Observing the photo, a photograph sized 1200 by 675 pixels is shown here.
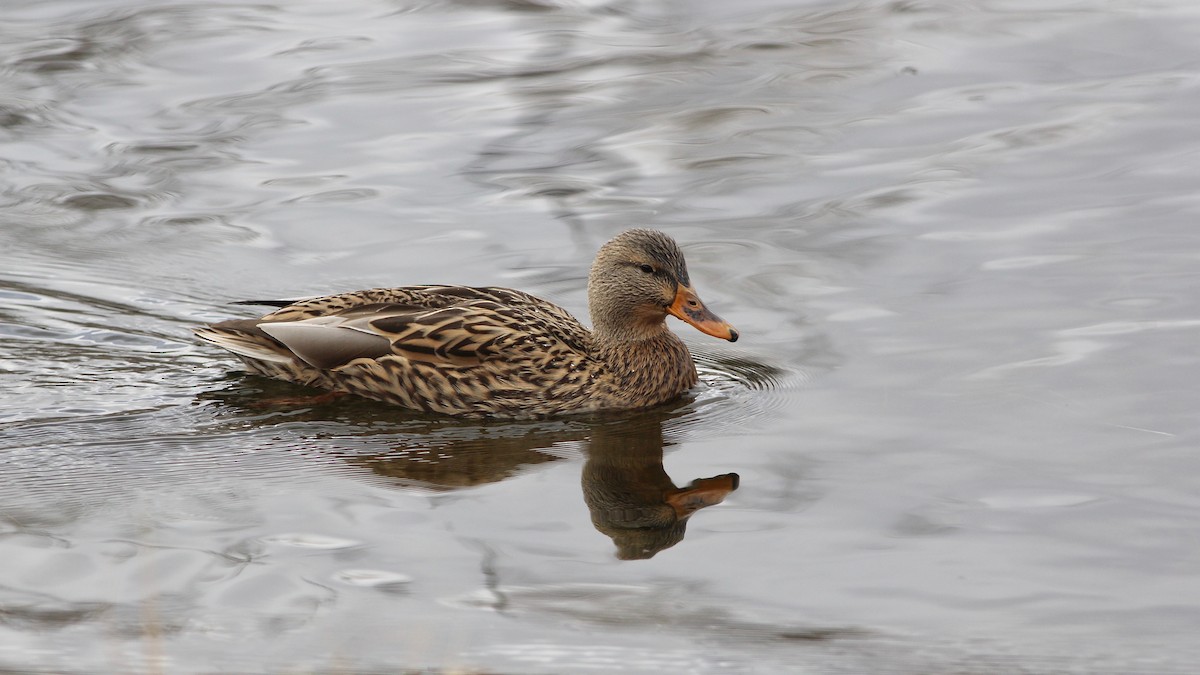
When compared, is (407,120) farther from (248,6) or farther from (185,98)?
(248,6)

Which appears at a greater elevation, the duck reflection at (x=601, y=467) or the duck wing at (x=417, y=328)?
the duck wing at (x=417, y=328)

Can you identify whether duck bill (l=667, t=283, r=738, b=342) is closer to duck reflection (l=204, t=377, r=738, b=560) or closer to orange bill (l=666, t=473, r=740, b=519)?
duck reflection (l=204, t=377, r=738, b=560)

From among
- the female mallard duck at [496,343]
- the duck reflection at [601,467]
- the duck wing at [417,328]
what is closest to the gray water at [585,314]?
the duck reflection at [601,467]

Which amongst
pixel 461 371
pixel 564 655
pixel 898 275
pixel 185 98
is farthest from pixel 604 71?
pixel 564 655

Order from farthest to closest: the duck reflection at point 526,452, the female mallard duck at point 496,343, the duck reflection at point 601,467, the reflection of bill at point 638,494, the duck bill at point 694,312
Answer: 1. the duck bill at point 694,312
2. the female mallard duck at point 496,343
3. the duck reflection at point 526,452
4. the duck reflection at point 601,467
5. the reflection of bill at point 638,494

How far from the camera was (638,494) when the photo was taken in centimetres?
739

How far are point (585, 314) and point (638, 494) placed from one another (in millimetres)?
2912

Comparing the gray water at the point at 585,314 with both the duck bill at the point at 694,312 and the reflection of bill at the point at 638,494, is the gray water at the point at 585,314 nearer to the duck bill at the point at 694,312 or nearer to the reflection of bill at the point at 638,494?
the reflection of bill at the point at 638,494

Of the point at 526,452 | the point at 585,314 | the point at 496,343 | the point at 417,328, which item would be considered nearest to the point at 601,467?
the point at 526,452

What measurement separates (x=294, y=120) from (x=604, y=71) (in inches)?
112

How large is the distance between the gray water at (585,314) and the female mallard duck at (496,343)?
197 millimetres

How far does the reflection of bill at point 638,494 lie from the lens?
6883mm

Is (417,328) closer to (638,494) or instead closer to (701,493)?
(638,494)

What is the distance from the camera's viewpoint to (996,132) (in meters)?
12.4
